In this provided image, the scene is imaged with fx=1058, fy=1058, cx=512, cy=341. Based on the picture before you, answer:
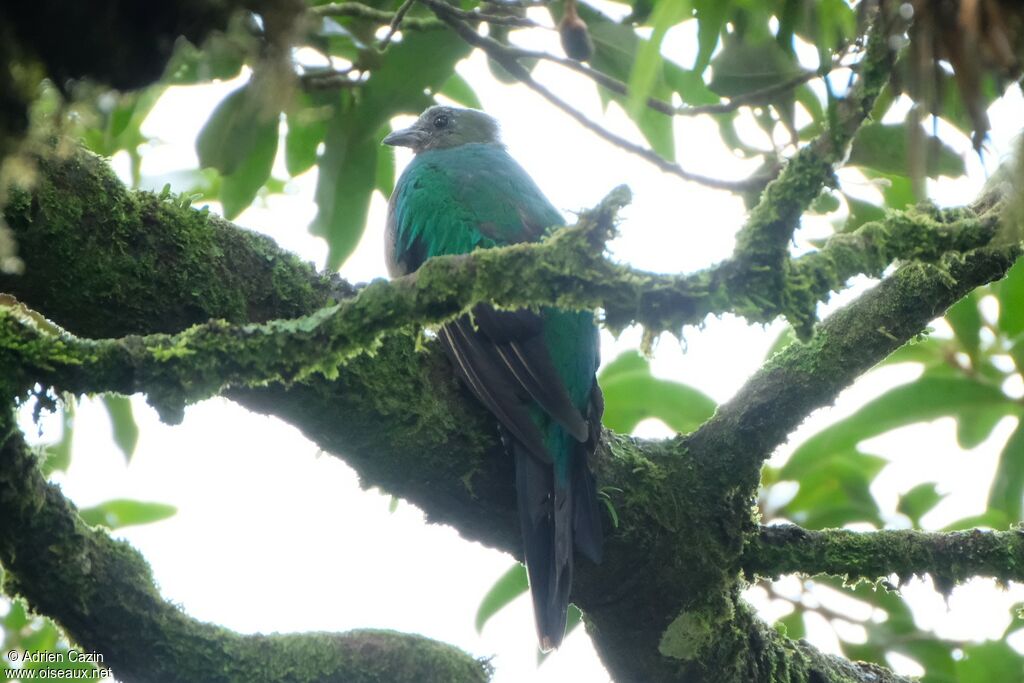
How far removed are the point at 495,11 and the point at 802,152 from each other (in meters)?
1.81

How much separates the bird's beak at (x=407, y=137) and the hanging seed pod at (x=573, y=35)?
127 inches

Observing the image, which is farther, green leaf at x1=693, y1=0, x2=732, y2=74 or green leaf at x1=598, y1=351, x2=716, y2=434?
green leaf at x1=598, y1=351, x2=716, y2=434

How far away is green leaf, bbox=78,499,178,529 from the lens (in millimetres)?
4828

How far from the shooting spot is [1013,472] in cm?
393

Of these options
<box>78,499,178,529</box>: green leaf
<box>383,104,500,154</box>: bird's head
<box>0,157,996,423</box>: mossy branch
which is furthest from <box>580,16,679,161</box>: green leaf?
<box>78,499,178,529</box>: green leaf

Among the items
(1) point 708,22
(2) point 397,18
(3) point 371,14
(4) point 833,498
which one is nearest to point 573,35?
(1) point 708,22

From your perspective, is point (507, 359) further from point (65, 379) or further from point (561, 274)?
point (65, 379)

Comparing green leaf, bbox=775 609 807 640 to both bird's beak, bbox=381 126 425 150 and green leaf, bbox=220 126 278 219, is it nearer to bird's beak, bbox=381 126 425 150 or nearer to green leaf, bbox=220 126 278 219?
green leaf, bbox=220 126 278 219

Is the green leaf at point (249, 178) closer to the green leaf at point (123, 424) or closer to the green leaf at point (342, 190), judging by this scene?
the green leaf at point (342, 190)

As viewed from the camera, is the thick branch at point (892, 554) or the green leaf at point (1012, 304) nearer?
the thick branch at point (892, 554)

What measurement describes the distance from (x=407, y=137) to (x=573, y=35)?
3.48m

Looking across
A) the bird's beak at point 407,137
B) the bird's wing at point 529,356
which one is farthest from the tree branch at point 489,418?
the bird's beak at point 407,137

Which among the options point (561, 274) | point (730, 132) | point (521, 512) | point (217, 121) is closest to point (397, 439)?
point (521, 512)

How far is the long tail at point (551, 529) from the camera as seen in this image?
A: 9.37ft
